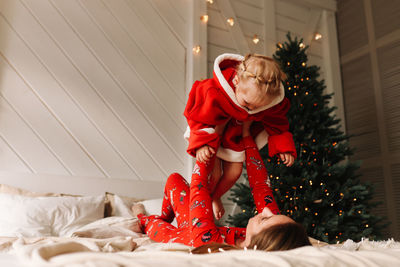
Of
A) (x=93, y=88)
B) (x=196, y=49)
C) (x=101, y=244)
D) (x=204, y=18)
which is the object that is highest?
(x=204, y=18)

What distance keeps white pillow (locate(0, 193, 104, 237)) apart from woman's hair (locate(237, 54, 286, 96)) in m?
1.37

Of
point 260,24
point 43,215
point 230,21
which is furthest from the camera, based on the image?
point 260,24

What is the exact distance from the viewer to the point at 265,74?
124cm

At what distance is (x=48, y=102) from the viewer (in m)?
2.51

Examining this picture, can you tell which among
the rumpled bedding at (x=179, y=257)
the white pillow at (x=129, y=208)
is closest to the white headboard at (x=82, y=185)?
the white pillow at (x=129, y=208)

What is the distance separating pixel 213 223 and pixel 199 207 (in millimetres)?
81

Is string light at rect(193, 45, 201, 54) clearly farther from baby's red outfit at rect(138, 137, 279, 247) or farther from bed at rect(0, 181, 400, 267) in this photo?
baby's red outfit at rect(138, 137, 279, 247)

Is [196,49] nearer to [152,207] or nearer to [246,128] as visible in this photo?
[152,207]

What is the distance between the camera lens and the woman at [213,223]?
0.86 metres

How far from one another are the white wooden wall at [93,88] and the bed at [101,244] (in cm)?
34

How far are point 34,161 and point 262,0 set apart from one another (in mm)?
2869

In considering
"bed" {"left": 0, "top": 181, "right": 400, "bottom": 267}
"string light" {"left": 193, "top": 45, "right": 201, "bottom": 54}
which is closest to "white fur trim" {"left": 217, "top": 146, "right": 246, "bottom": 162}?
"bed" {"left": 0, "top": 181, "right": 400, "bottom": 267}

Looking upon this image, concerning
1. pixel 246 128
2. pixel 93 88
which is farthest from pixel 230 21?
pixel 246 128

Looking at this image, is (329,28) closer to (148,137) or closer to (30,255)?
(148,137)
